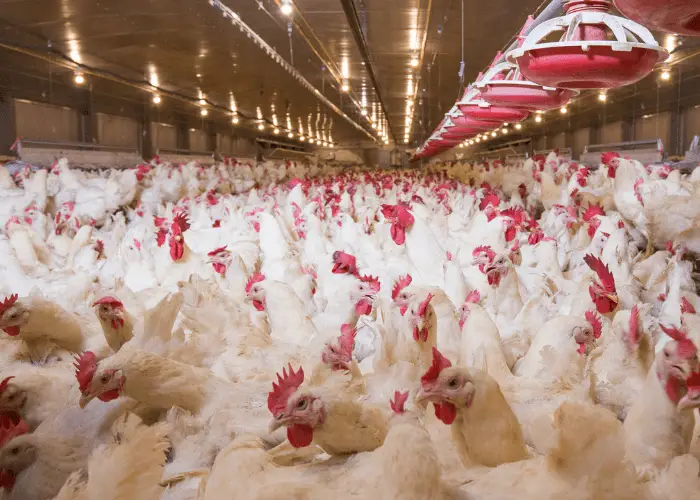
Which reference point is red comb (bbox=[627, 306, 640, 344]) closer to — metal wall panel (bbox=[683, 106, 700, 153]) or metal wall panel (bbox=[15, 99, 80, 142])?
metal wall panel (bbox=[15, 99, 80, 142])

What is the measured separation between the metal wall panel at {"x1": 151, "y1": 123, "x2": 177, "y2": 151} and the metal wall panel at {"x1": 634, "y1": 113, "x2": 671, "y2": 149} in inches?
534

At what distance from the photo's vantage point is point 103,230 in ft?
22.0

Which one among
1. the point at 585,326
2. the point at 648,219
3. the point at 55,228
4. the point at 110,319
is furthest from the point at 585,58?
the point at 55,228

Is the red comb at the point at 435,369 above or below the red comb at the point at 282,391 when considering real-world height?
above

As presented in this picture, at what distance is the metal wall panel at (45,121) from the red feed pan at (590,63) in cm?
1086

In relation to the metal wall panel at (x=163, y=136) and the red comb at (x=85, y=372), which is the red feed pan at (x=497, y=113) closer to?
the red comb at (x=85, y=372)

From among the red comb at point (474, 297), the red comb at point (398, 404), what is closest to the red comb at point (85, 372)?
the red comb at point (398, 404)

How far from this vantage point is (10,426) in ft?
6.40

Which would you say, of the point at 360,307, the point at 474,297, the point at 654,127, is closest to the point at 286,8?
the point at 474,297

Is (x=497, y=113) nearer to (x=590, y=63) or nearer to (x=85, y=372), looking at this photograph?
(x=590, y=63)

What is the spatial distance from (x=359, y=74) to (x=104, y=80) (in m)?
5.19

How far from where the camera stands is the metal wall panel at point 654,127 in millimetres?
14523

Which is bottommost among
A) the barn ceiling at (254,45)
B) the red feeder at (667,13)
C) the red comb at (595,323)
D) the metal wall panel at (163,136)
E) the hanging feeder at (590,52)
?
the red comb at (595,323)

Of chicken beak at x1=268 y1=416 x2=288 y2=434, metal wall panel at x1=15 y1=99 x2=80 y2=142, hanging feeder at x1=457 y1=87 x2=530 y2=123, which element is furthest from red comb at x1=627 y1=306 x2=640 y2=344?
metal wall panel at x1=15 y1=99 x2=80 y2=142
